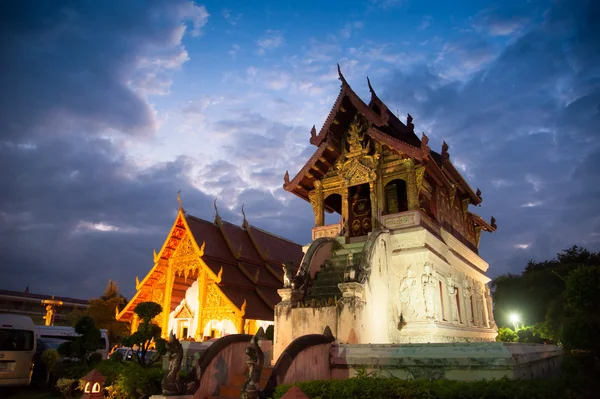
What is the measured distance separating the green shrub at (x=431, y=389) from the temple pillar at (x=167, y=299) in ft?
46.4

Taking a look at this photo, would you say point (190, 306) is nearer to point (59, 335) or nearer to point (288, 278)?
point (59, 335)

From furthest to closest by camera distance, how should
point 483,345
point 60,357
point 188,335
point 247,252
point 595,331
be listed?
point 247,252 → point 188,335 → point 60,357 → point 483,345 → point 595,331

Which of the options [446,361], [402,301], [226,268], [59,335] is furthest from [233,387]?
[59,335]

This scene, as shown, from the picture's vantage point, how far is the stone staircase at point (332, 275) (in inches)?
418

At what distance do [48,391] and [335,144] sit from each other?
1199 cm

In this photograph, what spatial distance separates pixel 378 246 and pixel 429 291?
2087mm

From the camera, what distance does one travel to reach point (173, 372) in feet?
23.0

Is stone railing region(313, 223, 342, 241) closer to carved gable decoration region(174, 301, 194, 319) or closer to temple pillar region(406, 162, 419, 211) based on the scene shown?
temple pillar region(406, 162, 419, 211)

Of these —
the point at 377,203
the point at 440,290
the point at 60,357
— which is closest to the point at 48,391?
the point at 60,357

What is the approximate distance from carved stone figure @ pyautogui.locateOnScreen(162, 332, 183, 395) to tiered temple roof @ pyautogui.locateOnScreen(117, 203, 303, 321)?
9.24 m

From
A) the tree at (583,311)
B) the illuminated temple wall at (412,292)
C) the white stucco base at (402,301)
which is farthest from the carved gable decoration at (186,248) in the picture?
the tree at (583,311)

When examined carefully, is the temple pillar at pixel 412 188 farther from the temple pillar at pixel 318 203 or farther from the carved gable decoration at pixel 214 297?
the carved gable decoration at pixel 214 297

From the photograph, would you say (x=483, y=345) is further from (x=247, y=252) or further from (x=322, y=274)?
(x=247, y=252)

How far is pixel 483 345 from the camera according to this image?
5812 millimetres
